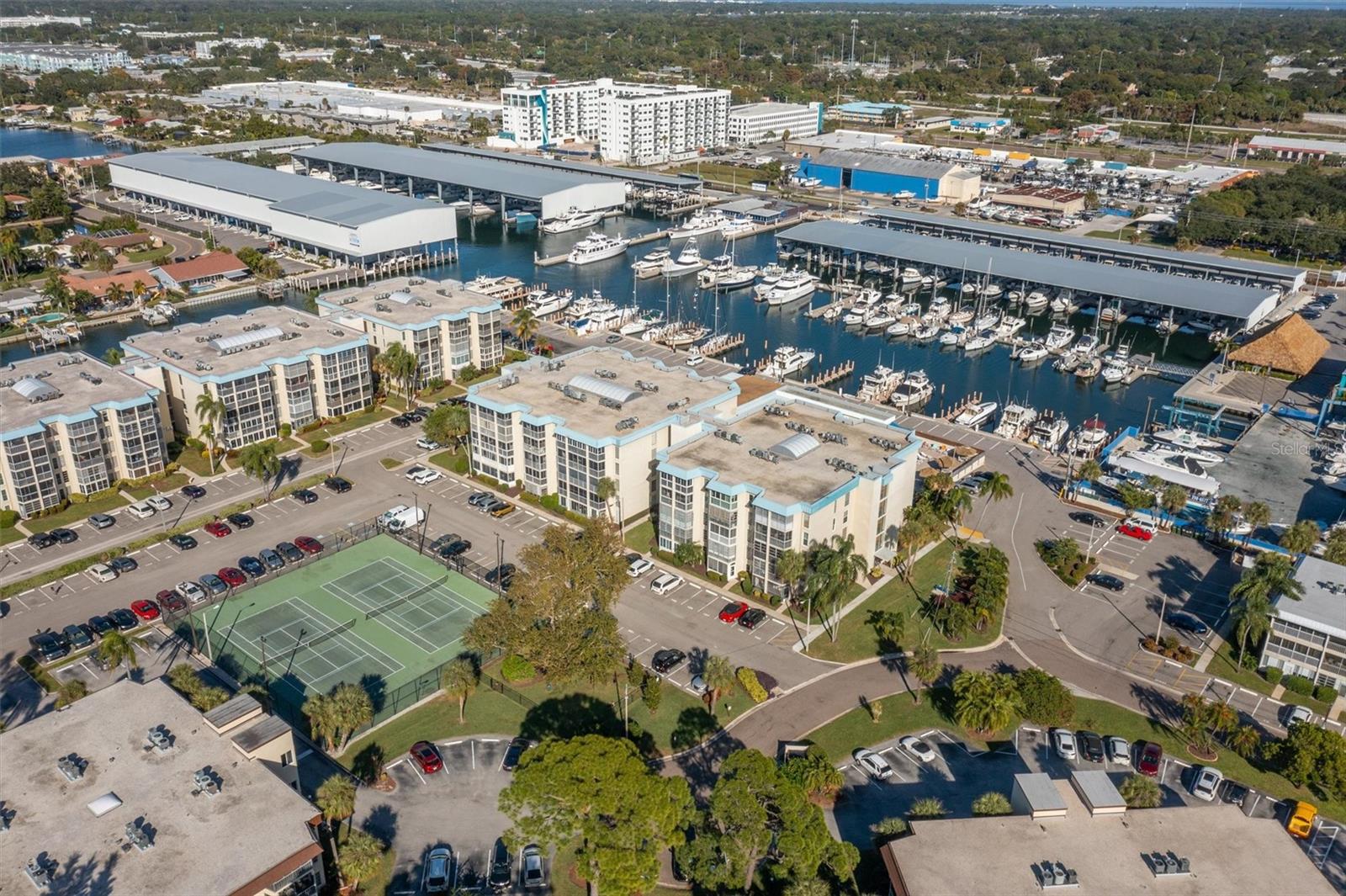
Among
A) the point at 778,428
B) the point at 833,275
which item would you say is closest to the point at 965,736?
the point at 778,428

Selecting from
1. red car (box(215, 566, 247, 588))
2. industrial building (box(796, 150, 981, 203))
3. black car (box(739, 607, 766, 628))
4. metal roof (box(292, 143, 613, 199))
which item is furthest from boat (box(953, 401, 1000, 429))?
industrial building (box(796, 150, 981, 203))

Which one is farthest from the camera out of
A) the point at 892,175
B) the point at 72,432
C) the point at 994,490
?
the point at 892,175

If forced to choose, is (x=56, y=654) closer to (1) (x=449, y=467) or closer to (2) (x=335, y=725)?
(2) (x=335, y=725)

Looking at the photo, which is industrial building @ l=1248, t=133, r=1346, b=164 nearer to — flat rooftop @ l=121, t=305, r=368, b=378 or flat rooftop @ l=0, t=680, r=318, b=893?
flat rooftop @ l=121, t=305, r=368, b=378

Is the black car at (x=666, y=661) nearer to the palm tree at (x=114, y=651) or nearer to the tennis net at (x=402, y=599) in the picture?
the tennis net at (x=402, y=599)

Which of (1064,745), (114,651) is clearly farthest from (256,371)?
(1064,745)

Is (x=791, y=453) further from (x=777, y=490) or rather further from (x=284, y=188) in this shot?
(x=284, y=188)
